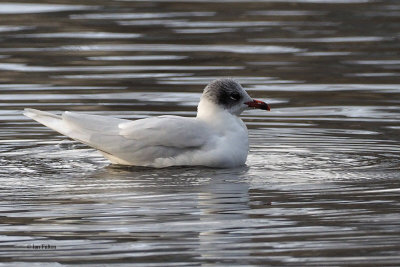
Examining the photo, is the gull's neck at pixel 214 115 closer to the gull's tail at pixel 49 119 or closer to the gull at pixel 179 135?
the gull at pixel 179 135

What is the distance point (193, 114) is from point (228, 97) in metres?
2.27

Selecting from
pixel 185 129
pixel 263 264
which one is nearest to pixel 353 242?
pixel 263 264

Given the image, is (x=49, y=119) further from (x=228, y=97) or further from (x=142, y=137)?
(x=228, y=97)

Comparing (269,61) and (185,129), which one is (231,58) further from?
(185,129)

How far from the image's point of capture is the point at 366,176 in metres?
10.5

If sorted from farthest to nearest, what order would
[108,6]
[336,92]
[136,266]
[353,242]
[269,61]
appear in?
[108,6]
[269,61]
[336,92]
[353,242]
[136,266]

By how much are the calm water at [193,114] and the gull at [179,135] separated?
144 millimetres

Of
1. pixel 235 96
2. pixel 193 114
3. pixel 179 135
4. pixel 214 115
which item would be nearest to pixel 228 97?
pixel 235 96

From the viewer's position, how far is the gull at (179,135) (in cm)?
1096

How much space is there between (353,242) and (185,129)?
3.07 metres

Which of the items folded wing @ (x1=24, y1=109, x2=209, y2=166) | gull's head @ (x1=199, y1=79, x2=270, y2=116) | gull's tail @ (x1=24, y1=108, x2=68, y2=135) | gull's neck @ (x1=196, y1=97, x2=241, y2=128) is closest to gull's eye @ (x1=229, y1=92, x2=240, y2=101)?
gull's head @ (x1=199, y1=79, x2=270, y2=116)

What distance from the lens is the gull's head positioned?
1133 centimetres

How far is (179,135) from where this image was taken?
10922 millimetres

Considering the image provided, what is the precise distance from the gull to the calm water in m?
0.14
